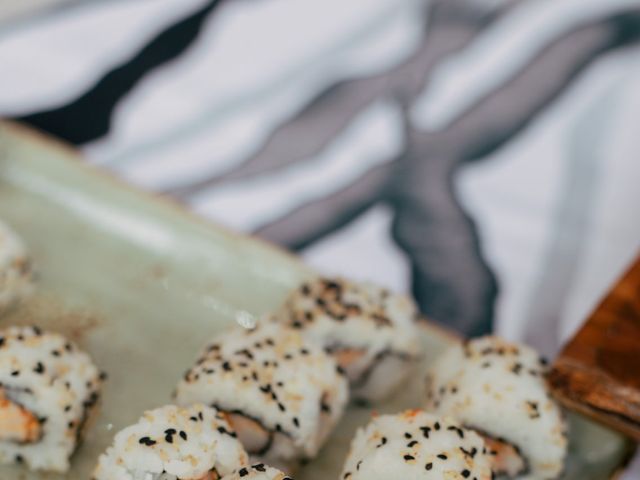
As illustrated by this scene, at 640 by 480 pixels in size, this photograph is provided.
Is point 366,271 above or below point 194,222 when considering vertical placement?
below

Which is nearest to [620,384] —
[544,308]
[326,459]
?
[326,459]

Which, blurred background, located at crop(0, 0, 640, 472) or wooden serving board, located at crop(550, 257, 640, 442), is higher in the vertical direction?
wooden serving board, located at crop(550, 257, 640, 442)

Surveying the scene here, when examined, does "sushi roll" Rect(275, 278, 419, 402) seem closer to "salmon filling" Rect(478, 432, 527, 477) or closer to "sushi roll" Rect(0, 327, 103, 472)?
"salmon filling" Rect(478, 432, 527, 477)

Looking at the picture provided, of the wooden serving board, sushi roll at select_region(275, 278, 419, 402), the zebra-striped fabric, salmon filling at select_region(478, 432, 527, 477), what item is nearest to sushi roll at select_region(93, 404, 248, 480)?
sushi roll at select_region(275, 278, 419, 402)

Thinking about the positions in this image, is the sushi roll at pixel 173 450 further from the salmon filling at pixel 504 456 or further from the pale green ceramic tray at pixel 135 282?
the salmon filling at pixel 504 456

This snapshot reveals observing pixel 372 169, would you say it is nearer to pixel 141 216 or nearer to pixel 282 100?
pixel 282 100

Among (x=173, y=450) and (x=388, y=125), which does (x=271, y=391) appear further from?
(x=388, y=125)
